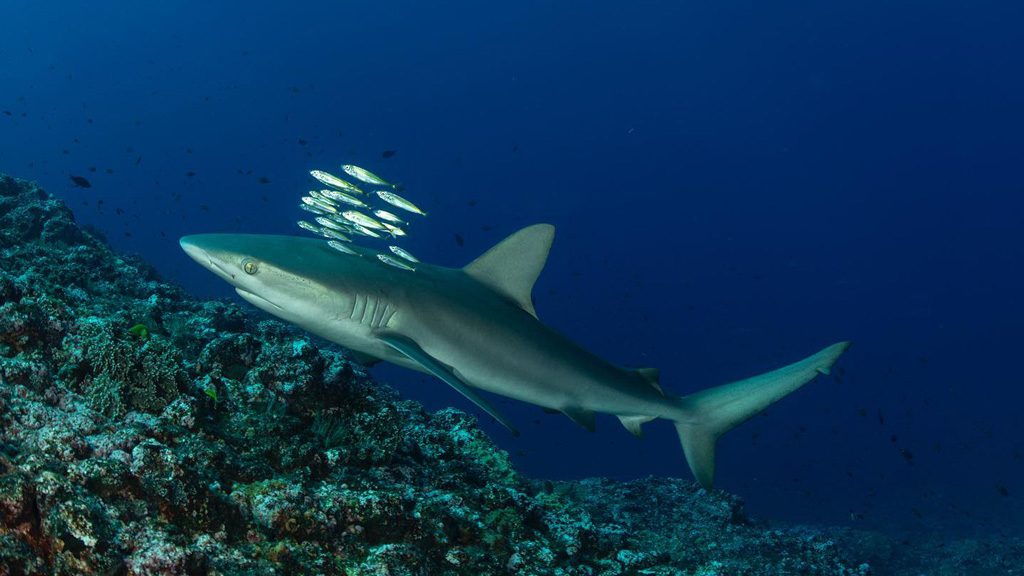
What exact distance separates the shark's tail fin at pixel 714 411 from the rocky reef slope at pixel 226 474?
96.9 inches

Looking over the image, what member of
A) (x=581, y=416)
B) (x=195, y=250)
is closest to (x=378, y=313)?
(x=195, y=250)

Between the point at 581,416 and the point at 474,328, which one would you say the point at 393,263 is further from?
the point at 581,416

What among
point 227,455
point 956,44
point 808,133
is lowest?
point 227,455

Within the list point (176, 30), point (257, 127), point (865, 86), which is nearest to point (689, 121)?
point (865, 86)

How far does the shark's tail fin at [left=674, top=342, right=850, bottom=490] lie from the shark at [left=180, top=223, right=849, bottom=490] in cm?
1

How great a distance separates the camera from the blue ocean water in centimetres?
9612

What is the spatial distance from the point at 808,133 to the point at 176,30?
15114 centimetres

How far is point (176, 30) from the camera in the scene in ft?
493

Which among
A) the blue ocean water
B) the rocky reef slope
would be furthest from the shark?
the blue ocean water

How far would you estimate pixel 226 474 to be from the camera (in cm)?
236

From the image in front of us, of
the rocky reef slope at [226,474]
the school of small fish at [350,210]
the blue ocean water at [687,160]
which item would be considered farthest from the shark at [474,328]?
the blue ocean water at [687,160]

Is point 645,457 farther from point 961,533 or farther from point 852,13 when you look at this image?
point 852,13

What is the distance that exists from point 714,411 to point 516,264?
2.63m

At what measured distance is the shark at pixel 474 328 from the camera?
438 centimetres
